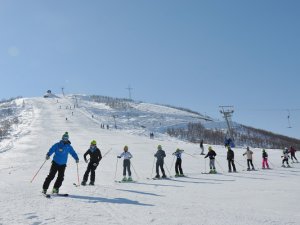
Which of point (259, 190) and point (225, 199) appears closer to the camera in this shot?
point (225, 199)

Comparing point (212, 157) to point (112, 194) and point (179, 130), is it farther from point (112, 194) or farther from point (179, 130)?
point (179, 130)

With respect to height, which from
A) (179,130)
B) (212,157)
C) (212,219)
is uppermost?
(179,130)

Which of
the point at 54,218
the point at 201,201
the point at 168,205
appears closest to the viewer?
the point at 54,218

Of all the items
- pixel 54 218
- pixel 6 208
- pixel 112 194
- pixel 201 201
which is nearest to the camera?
pixel 54 218

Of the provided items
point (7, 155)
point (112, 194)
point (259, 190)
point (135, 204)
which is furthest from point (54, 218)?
point (7, 155)

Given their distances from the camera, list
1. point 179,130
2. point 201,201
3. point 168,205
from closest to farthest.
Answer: point 168,205
point 201,201
point 179,130

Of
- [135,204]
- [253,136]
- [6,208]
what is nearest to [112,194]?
[135,204]

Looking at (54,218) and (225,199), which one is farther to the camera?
(225,199)

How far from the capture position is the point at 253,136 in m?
135

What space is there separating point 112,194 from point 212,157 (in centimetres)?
1255

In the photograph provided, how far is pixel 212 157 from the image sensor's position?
2281 cm

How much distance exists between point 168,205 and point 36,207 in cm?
313

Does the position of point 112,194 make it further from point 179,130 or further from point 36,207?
point 179,130

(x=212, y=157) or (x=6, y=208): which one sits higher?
(x=212, y=157)
